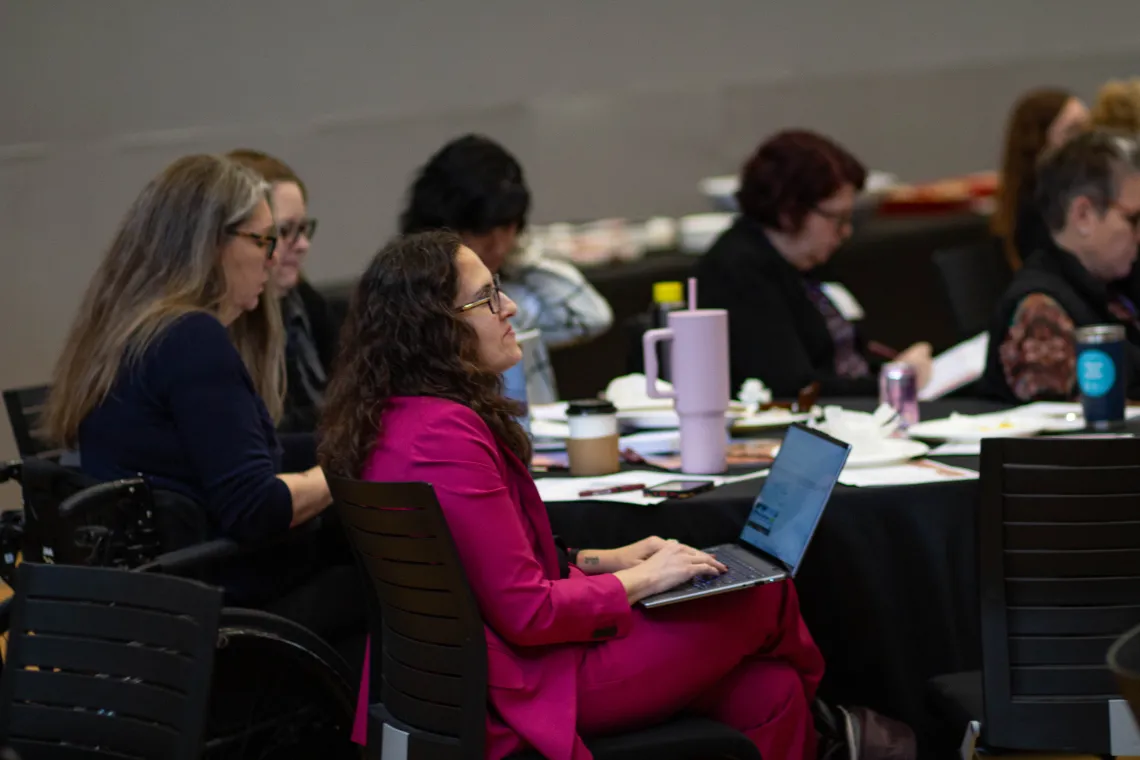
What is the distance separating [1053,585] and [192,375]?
4.83 ft

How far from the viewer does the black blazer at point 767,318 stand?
3.71m

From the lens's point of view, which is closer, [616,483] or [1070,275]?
[616,483]

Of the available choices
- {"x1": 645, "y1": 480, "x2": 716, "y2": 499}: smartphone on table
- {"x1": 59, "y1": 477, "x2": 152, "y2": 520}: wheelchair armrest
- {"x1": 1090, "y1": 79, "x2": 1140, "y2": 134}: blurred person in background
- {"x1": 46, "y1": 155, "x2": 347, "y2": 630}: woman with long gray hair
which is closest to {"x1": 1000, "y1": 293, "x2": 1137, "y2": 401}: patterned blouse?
{"x1": 645, "y1": 480, "x2": 716, "y2": 499}: smartphone on table

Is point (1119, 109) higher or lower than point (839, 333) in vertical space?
higher

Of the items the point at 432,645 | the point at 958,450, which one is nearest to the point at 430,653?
the point at 432,645

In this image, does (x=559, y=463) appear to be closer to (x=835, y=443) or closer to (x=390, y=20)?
(x=835, y=443)

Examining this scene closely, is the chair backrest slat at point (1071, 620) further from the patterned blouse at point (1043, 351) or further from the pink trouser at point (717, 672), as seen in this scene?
the patterned blouse at point (1043, 351)

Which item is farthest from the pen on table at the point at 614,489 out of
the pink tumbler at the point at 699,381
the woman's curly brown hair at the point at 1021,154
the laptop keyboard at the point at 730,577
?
the woman's curly brown hair at the point at 1021,154

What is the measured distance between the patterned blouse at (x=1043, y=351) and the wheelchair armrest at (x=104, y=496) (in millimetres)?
1954

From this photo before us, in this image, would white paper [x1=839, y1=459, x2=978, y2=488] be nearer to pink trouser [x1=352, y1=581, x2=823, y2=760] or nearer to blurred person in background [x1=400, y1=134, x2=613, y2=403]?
pink trouser [x1=352, y1=581, x2=823, y2=760]

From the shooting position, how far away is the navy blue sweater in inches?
101

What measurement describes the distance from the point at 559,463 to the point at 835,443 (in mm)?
792

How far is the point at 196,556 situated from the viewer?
248cm

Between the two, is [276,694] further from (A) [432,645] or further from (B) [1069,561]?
(B) [1069,561]
